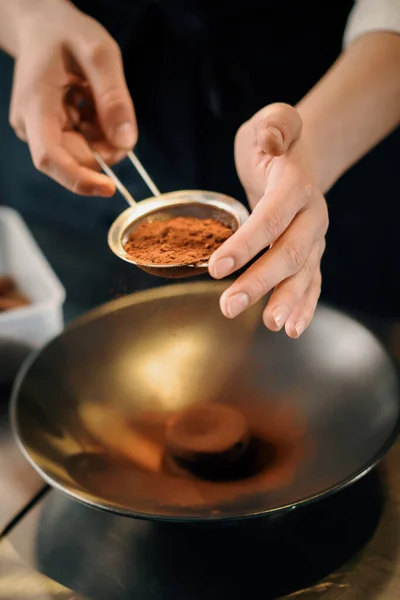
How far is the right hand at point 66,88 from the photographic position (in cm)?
71

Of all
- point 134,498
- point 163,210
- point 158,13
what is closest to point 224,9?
point 158,13

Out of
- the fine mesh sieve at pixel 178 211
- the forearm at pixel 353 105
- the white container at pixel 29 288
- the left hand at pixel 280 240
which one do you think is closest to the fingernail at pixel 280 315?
the left hand at pixel 280 240

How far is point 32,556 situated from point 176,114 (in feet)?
2.11

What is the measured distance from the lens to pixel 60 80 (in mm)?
749

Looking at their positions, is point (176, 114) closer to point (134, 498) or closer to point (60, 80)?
point (60, 80)

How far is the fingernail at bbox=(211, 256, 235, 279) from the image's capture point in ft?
1.58

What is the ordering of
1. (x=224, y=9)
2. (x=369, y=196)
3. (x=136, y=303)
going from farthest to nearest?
(x=369, y=196), (x=224, y=9), (x=136, y=303)

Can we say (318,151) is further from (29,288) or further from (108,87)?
(29,288)

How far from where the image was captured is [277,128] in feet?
1.77

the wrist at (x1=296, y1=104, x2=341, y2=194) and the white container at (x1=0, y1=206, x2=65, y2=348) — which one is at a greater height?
the wrist at (x1=296, y1=104, x2=341, y2=194)

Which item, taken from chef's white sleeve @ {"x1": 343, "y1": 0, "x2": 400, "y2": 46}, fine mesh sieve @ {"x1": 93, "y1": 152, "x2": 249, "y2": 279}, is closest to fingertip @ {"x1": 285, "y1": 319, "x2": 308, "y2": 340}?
fine mesh sieve @ {"x1": 93, "y1": 152, "x2": 249, "y2": 279}

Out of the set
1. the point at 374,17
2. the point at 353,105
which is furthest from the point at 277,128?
the point at 374,17

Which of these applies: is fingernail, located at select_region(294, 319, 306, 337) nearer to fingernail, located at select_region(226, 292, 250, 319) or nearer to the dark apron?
fingernail, located at select_region(226, 292, 250, 319)

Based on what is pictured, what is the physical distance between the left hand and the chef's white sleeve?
268mm
